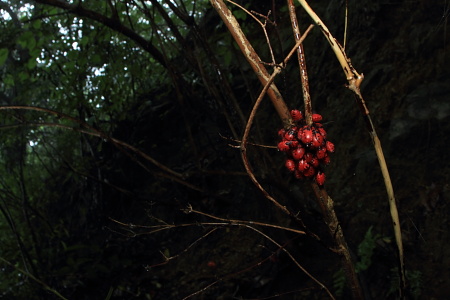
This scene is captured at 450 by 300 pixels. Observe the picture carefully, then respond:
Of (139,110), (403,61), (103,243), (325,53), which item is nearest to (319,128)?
(403,61)

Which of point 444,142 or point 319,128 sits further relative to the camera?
point 444,142

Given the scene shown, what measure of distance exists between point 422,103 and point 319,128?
2.51m

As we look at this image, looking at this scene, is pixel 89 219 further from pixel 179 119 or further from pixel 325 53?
pixel 325 53

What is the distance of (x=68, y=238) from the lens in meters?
5.66

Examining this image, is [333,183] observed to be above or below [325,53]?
below

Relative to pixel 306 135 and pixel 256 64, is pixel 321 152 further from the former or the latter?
pixel 256 64

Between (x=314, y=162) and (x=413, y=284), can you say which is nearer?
(x=314, y=162)

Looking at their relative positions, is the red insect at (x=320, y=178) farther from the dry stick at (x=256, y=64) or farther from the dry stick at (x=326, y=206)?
the dry stick at (x=256, y=64)

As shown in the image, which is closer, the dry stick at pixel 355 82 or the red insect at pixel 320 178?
the dry stick at pixel 355 82

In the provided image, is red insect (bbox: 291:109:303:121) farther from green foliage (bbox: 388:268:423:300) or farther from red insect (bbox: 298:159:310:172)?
green foliage (bbox: 388:268:423:300)

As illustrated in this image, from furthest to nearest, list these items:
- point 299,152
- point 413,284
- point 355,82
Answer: point 413,284 < point 299,152 < point 355,82

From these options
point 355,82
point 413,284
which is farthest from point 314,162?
point 413,284

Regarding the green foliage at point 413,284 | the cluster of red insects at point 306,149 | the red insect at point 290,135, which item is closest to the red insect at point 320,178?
the cluster of red insects at point 306,149

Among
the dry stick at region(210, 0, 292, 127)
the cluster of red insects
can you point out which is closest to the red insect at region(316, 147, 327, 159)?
the cluster of red insects
